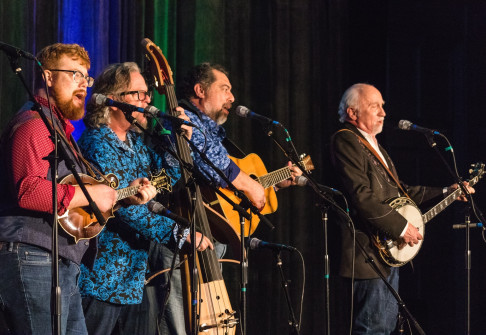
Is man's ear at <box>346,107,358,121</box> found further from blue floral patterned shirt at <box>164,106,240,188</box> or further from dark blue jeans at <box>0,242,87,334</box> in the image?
dark blue jeans at <box>0,242,87,334</box>

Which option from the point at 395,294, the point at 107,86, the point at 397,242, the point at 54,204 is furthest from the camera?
the point at 397,242

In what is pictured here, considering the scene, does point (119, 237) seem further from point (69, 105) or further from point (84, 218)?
point (69, 105)

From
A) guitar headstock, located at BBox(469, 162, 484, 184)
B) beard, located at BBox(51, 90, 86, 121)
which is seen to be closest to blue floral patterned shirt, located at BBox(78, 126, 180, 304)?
beard, located at BBox(51, 90, 86, 121)

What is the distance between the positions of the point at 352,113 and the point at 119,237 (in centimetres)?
208

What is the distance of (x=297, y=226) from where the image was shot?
616cm

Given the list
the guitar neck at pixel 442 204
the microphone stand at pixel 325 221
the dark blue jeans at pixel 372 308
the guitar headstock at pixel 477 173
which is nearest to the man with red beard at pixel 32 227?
the microphone stand at pixel 325 221

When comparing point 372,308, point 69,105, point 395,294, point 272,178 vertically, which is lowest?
point 372,308

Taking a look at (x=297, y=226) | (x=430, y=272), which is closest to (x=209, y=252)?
(x=297, y=226)

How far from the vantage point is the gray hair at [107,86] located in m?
3.71

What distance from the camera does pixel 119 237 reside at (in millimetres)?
3592

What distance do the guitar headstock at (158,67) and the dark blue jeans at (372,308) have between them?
1.75 meters

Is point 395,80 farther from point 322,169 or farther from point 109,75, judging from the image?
point 109,75

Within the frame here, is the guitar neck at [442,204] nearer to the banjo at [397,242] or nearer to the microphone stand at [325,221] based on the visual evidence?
the banjo at [397,242]

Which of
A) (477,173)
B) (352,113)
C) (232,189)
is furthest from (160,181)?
(477,173)
